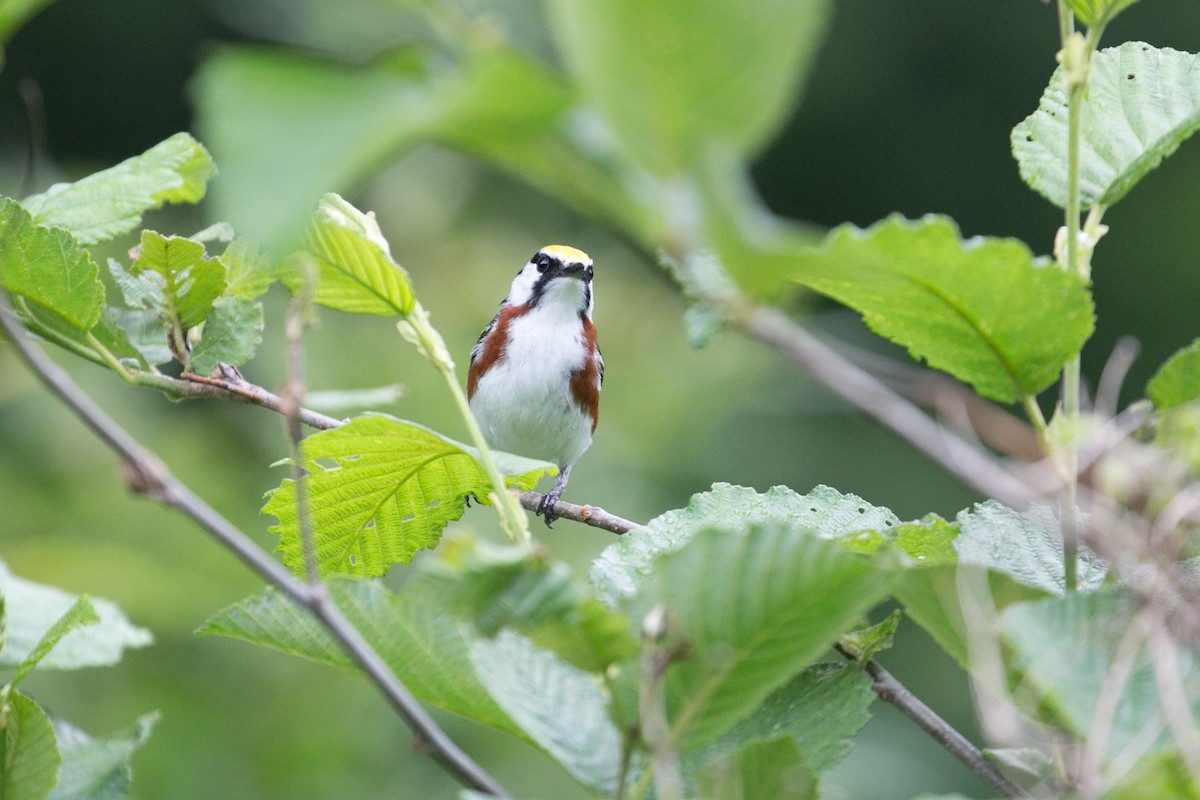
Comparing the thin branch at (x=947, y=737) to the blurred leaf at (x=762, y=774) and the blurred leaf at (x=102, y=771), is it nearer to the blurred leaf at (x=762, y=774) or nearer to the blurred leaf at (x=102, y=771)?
the blurred leaf at (x=762, y=774)

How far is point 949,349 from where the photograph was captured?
0.71m

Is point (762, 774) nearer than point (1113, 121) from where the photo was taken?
Yes

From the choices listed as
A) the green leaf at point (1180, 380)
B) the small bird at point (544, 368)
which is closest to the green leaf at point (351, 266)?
the green leaf at point (1180, 380)

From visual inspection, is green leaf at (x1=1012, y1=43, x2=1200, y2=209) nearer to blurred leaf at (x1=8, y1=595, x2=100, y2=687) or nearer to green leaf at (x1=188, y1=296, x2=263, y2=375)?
green leaf at (x1=188, y1=296, x2=263, y2=375)

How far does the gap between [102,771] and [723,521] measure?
0.48 metres

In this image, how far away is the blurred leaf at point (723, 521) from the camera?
33.4 inches

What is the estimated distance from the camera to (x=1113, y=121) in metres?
0.82

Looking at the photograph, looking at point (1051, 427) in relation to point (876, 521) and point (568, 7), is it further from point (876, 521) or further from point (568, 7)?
point (568, 7)

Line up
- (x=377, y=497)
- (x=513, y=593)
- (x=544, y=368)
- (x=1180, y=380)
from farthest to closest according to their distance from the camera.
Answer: (x=544, y=368), (x=377, y=497), (x=1180, y=380), (x=513, y=593)

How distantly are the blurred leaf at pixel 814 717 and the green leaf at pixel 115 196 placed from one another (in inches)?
23.9

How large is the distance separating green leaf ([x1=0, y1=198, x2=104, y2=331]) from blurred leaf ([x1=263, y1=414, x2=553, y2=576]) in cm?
20

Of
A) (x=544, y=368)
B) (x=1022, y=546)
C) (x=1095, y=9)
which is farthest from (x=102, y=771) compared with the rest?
(x=544, y=368)

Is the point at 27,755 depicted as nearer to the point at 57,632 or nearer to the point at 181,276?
the point at 57,632

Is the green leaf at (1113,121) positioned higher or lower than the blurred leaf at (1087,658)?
higher
